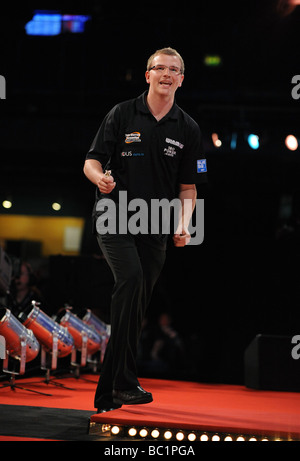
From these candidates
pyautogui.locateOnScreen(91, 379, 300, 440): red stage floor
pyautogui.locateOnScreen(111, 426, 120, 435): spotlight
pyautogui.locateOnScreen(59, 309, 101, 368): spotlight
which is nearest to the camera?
pyautogui.locateOnScreen(91, 379, 300, 440): red stage floor

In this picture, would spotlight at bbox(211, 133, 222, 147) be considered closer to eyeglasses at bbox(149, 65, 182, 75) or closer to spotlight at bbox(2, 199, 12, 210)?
spotlight at bbox(2, 199, 12, 210)

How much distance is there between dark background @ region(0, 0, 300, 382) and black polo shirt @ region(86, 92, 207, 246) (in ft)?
15.4

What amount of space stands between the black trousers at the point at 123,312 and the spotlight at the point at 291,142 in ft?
17.9

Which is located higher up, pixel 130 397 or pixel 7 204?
pixel 7 204

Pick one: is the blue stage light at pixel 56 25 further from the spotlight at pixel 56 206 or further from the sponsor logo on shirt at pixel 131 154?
the sponsor logo on shirt at pixel 131 154

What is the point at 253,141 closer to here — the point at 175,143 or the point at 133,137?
the point at 175,143

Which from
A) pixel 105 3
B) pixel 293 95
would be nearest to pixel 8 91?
pixel 105 3

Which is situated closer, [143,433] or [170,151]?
[143,433]

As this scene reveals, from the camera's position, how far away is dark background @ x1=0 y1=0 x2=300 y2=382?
26.0ft

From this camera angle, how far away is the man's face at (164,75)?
291 cm

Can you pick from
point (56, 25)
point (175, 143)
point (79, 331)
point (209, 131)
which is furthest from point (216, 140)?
point (175, 143)

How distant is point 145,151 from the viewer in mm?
2895

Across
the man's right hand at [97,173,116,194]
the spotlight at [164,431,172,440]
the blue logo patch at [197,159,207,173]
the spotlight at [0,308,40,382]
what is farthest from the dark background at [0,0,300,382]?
the man's right hand at [97,173,116,194]

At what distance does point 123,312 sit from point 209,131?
18.0 feet
